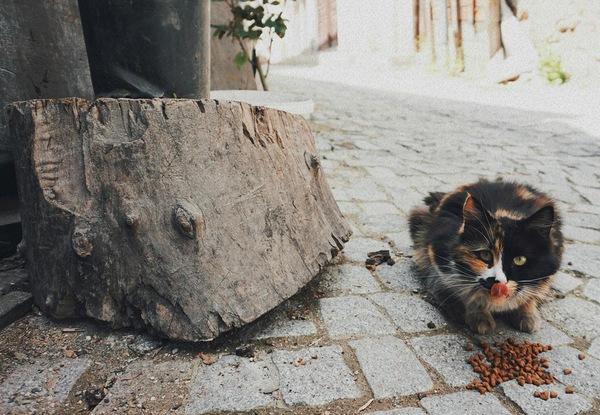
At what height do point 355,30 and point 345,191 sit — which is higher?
point 355,30

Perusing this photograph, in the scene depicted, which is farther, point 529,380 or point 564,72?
point 564,72

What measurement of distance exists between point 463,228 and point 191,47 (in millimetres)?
1989

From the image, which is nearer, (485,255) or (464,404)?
(464,404)

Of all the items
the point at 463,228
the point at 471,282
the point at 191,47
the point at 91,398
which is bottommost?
the point at 91,398

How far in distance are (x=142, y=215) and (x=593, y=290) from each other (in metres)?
2.37

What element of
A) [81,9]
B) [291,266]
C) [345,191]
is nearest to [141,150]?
[291,266]

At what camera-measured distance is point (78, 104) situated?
1.75 m

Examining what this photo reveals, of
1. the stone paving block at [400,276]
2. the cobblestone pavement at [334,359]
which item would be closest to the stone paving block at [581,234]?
the cobblestone pavement at [334,359]

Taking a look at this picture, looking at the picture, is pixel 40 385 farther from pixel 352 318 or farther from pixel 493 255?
pixel 493 255

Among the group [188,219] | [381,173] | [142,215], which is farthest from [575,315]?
[381,173]

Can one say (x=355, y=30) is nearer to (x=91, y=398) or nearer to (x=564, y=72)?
(x=564, y=72)

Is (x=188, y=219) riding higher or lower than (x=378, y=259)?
higher

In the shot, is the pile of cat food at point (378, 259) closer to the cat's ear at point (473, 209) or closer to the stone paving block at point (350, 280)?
the stone paving block at point (350, 280)

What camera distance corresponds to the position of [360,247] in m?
2.93
